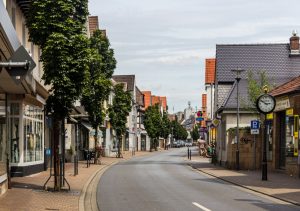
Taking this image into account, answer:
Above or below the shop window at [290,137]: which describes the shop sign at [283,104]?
above

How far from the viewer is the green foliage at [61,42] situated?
18109 millimetres

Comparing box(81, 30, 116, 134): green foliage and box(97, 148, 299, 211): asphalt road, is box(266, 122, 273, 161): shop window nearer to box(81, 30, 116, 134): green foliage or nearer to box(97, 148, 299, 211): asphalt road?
box(97, 148, 299, 211): asphalt road

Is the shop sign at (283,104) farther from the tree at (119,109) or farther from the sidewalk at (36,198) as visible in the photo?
the tree at (119,109)

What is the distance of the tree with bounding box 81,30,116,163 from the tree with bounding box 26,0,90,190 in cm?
2024

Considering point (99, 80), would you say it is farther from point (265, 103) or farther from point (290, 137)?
point (265, 103)

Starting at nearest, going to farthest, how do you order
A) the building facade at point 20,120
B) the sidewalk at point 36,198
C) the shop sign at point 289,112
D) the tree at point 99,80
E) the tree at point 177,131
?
the sidewalk at point 36,198 → the building facade at point 20,120 → the shop sign at point 289,112 → the tree at point 99,80 → the tree at point 177,131

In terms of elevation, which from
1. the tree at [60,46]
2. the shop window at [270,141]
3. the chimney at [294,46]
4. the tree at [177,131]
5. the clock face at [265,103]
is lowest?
the tree at [177,131]

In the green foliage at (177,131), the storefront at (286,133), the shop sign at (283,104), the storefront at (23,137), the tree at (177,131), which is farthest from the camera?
the tree at (177,131)

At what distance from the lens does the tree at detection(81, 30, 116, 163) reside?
132 feet

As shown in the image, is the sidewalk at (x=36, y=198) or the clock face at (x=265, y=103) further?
the clock face at (x=265, y=103)

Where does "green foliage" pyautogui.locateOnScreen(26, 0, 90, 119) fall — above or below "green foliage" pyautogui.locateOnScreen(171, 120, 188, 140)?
above

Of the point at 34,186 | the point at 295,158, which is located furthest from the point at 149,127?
the point at 34,186

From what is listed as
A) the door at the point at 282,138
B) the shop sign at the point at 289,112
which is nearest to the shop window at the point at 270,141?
the door at the point at 282,138

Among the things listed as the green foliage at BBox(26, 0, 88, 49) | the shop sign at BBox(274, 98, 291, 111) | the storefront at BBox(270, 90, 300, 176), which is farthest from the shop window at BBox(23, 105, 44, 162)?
the shop sign at BBox(274, 98, 291, 111)
